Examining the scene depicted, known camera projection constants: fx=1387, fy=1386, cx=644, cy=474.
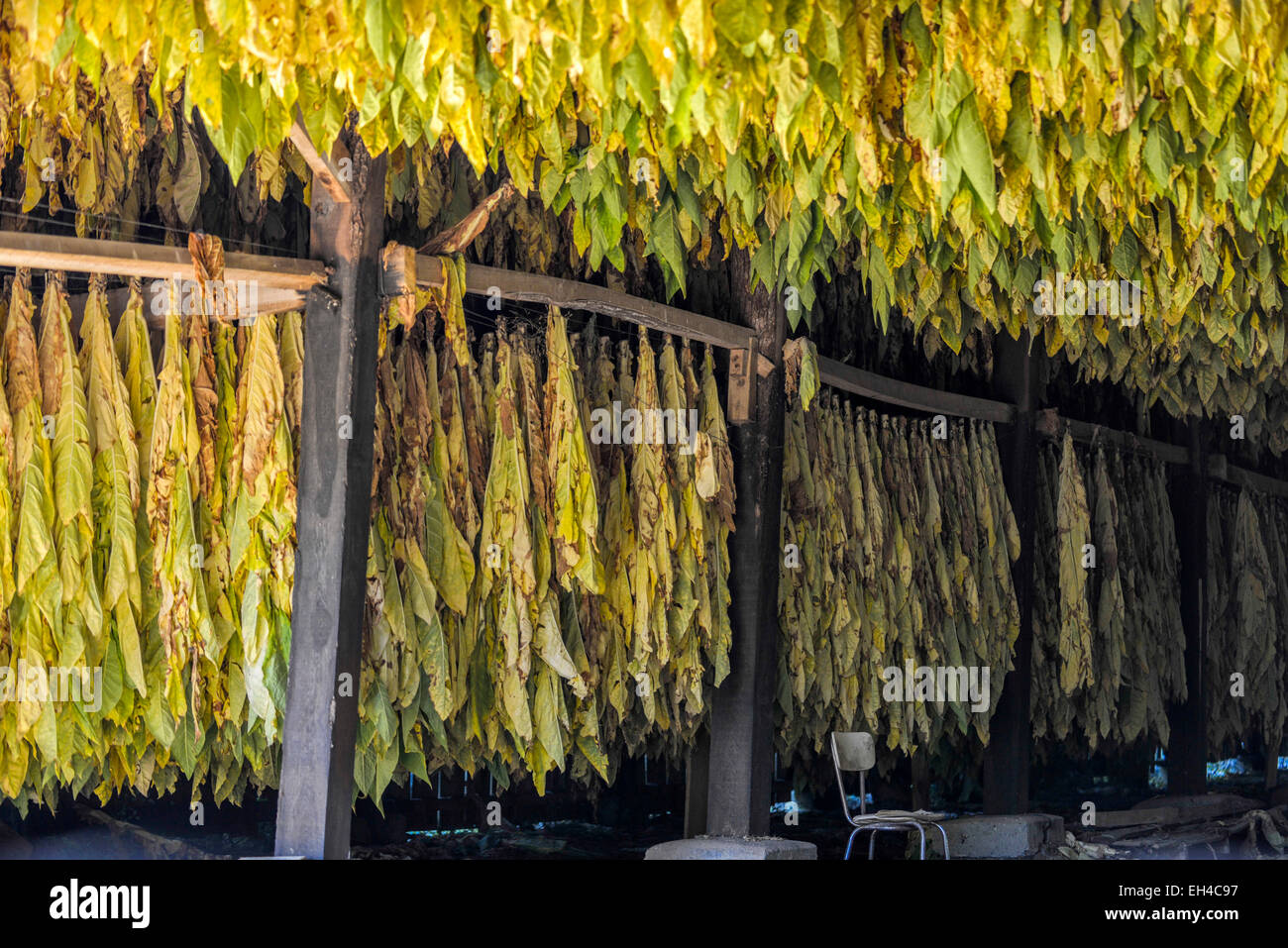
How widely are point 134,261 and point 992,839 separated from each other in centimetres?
383

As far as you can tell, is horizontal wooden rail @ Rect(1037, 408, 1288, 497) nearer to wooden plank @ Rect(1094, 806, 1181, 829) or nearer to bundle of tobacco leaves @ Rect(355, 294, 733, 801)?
wooden plank @ Rect(1094, 806, 1181, 829)

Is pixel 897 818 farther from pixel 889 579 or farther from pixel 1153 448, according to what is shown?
pixel 1153 448

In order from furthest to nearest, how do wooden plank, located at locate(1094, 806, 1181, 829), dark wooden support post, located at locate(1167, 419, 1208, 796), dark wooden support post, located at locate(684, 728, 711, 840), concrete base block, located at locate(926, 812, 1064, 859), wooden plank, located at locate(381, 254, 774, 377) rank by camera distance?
dark wooden support post, located at locate(1167, 419, 1208, 796) → wooden plank, located at locate(1094, 806, 1181, 829) → concrete base block, located at locate(926, 812, 1064, 859) → dark wooden support post, located at locate(684, 728, 711, 840) → wooden plank, located at locate(381, 254, 774, 377)

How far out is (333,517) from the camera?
10.3 ft

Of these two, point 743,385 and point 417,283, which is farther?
point 743,385

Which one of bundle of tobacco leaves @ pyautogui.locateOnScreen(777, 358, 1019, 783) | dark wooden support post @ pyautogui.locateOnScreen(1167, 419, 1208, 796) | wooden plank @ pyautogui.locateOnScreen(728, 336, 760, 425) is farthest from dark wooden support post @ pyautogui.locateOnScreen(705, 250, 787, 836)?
dark wooden support post @ pyautogui.locateOnScreen(1167, 419, 1208, 796)

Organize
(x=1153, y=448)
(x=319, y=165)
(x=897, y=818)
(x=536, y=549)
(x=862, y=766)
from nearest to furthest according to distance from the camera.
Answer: (x=319, y=165) < (x=536, y=549) < (x=897, y=818) < (x=862, y=766) < (x=1153, y=448)

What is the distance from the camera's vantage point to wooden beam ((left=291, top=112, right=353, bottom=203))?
2910 mm

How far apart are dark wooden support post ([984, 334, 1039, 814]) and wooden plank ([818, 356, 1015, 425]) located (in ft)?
0.31

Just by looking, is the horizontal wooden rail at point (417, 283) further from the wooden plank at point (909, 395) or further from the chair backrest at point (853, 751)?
the chair backrest at point (853, 751)

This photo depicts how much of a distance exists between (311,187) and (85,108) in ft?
2.08

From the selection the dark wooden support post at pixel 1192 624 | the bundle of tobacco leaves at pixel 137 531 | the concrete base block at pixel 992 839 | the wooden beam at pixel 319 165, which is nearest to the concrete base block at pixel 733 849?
the concrete base block at pixel 992 839

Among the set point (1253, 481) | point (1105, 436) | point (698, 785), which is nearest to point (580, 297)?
point (698, 785)
